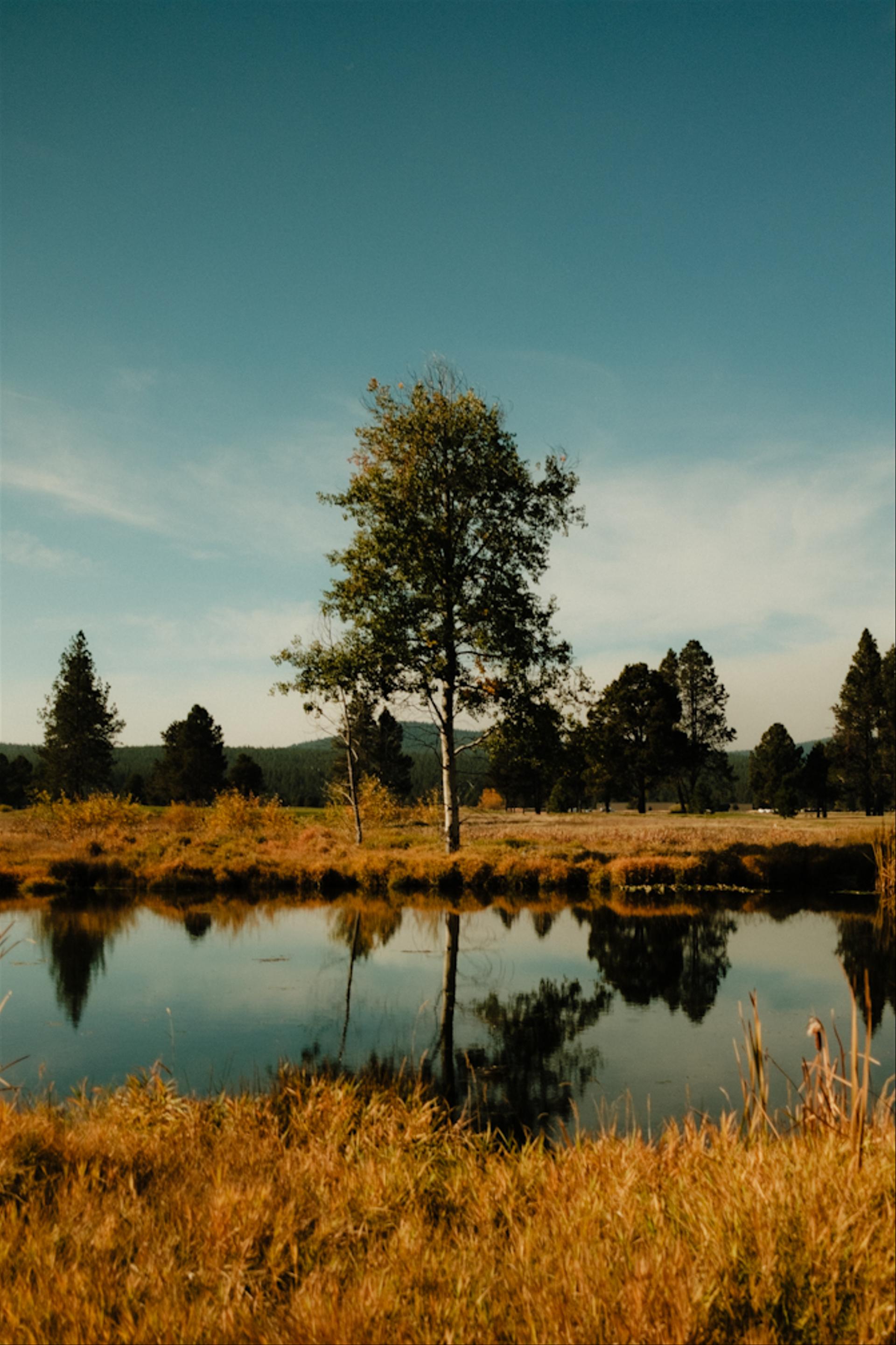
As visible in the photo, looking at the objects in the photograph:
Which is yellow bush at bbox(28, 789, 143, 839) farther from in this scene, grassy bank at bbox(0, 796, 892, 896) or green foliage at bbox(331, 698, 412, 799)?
green foliage at bbox(331, 698, 412, 799)

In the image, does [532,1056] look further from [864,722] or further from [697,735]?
[864,722]

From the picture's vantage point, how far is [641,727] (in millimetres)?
61469

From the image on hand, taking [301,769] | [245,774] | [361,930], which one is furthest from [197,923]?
[301,769]

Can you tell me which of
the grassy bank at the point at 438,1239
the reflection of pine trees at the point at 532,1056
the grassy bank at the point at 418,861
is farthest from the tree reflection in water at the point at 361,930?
the grassy bank at the point at 438,1239

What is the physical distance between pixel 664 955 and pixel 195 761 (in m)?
62.7

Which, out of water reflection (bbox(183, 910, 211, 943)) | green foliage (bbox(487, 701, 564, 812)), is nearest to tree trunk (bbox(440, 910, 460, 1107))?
water reflection (bbox(183, 910, 211, 943))

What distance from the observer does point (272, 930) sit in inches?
656

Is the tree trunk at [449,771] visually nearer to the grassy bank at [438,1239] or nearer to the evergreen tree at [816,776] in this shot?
the grassy bank at [438,1239]

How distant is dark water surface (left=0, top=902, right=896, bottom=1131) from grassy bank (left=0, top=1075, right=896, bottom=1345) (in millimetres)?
2349

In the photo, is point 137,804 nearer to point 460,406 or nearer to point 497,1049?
point 460,406

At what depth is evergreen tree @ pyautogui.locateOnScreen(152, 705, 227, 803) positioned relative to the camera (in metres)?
71.6

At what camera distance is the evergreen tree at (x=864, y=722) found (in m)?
62.7

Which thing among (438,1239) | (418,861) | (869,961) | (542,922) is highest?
(438,1239)

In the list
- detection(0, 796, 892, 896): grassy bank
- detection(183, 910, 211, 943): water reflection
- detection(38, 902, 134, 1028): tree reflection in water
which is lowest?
detection(183, 910, 211, 943): water reflection
